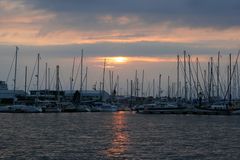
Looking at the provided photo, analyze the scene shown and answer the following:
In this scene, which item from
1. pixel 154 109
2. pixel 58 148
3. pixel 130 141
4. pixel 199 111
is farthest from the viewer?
pixel 154 109

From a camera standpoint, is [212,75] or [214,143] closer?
[214,143]

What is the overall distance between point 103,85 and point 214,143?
14000 cm

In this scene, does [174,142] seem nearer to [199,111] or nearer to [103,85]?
[199,111]

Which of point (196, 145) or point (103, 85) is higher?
point (103, 85)

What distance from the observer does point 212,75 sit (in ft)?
516

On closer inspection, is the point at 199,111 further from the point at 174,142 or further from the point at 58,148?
the point at 58,148

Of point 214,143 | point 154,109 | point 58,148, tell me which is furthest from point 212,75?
point 58,148

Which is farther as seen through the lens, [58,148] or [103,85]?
[103,85]

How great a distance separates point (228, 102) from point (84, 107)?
48174mm

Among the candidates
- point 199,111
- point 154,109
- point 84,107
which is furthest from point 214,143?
point 84,107

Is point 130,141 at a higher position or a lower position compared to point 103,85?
lower

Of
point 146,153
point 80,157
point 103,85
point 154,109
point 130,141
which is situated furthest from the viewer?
point 103,85

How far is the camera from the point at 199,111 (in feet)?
495

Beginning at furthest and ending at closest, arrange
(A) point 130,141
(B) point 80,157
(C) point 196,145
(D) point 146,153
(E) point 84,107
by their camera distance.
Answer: (E) point 84,107
(A) point 130,141
(C) point 196,145
(D) point 146,153
(B) point 80,157
